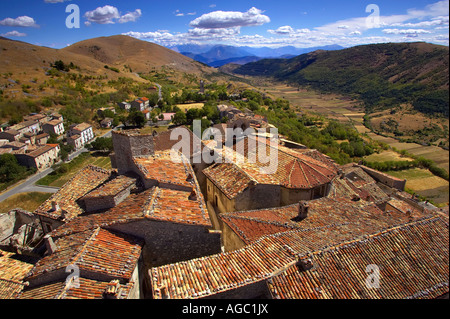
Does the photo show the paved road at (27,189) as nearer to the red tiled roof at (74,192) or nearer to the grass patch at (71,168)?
the grass patch at (71,168)

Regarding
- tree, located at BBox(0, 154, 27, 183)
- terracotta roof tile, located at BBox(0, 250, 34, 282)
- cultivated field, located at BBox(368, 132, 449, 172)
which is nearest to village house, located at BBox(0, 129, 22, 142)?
tree, located at BBox(0, 154, 27, 183)

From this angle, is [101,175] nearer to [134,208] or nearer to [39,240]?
[39,240]

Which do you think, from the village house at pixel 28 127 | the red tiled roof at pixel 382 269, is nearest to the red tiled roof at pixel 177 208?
the red tiled roof at pixel 382 269

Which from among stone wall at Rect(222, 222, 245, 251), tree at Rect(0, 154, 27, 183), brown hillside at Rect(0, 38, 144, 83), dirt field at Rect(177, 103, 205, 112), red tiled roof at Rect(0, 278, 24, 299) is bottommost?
tree at Rect(0, 154, 27, 183)

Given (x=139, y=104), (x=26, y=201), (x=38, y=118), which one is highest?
(x=139, y=104)

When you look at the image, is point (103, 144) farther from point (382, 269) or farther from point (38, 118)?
point (382, 269)

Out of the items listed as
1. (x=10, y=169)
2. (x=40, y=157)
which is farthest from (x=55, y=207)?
(x=40, y=157)

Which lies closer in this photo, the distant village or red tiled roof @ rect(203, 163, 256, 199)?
the distant village

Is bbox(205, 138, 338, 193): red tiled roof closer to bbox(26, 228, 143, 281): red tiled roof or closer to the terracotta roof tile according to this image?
bbox(26, 228, 143, 281): red tiled roof
